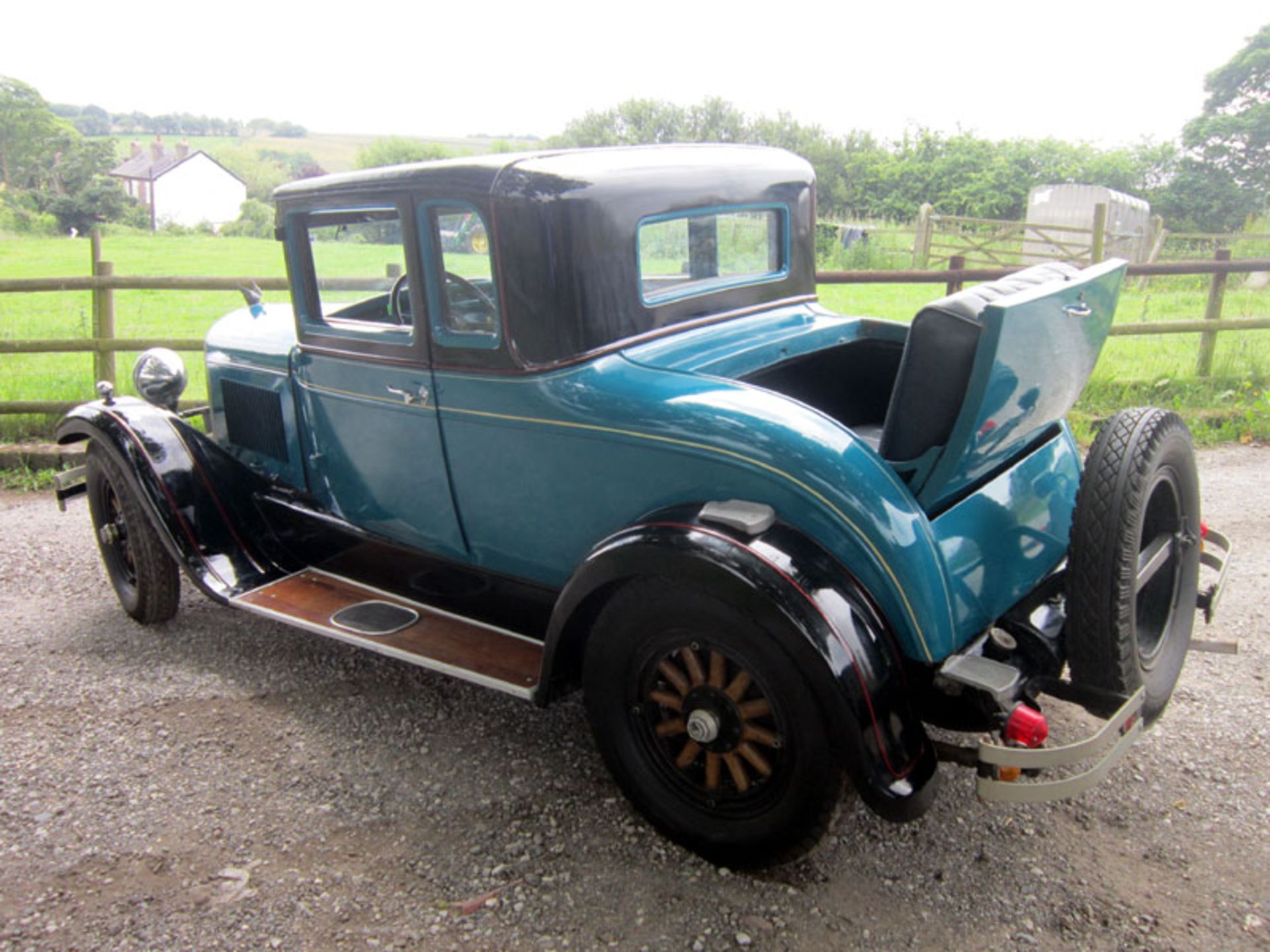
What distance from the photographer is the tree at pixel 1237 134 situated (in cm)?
2073

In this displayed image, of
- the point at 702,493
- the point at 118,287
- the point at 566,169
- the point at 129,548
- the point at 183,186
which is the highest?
the point at 183,186

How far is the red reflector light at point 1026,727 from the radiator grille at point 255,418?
2.91m

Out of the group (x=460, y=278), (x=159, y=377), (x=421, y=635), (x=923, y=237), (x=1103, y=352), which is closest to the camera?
(x=460, y=278)

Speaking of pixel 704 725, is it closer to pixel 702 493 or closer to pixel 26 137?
pixel 702 493

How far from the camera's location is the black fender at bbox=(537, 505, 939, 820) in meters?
1.99

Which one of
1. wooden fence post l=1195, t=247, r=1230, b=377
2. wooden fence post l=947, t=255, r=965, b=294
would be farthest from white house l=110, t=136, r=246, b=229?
wooden fence post l=1195, t=247, r=1230, b=377

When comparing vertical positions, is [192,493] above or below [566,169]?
below

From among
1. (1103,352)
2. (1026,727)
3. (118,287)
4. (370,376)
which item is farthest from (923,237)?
(1026,727)

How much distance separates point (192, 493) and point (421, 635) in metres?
1.28

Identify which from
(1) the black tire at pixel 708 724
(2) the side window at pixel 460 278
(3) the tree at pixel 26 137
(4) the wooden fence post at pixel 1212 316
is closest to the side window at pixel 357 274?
(2) the side window at pixel 460 278

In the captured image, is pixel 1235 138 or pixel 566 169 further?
pixel 1235 138

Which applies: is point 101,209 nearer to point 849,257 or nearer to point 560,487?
point 849,257

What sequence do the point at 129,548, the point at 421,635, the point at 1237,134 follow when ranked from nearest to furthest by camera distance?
the point at 421,635 → the point at 129,548 → the point at 1237,134

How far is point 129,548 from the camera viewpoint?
3723 millimetres
